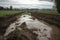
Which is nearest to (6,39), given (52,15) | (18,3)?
(52,15)

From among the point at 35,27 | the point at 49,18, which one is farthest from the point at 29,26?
the point at 49,18

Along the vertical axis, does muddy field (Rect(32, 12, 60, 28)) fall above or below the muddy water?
above

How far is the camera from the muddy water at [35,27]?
0.84 m

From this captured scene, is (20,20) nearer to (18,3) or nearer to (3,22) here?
(3,22)

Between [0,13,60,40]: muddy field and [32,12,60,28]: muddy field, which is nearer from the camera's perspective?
[0,13,60,40]: muddy field

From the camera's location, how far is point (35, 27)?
2.92 ft

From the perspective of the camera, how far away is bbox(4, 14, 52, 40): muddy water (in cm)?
84

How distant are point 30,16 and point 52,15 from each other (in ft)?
0.58

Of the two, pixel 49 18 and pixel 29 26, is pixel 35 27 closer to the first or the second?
pixel 29 26

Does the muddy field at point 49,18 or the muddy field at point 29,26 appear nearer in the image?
the muddy field at point 29,26

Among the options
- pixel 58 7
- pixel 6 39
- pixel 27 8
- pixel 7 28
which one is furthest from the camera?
pixel 27 8

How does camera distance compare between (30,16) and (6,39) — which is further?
(30,16)

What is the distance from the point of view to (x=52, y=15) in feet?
3.29

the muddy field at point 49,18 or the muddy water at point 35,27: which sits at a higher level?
the muddy field at point 49,18
